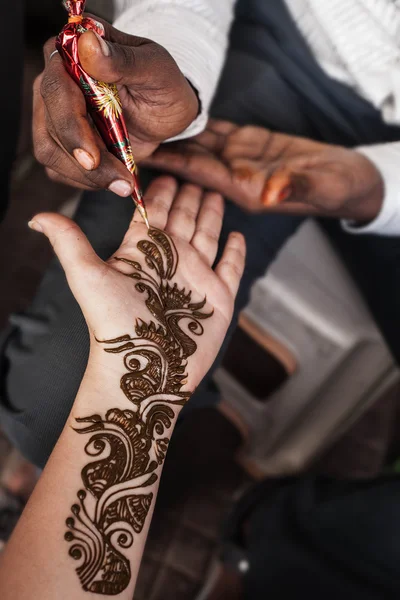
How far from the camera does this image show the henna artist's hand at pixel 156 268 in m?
0.68

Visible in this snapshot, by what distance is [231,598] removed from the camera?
3.88ft

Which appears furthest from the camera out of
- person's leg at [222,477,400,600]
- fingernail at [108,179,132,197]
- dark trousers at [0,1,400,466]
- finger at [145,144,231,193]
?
person's leg at [222,477,400,600]

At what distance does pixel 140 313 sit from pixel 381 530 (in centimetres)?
77

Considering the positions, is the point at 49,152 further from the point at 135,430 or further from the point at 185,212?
the point at 135,430

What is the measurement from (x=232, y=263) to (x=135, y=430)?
1.11ft

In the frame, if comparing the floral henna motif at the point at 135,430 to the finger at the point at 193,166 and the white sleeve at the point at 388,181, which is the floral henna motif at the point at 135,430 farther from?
the white sleeve at the point at 388,181

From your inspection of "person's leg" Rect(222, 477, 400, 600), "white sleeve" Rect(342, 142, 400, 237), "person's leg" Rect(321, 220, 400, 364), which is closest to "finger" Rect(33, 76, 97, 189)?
"white sleeve" Rect(342, 142, 400, 237)

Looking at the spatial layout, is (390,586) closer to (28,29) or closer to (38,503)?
(38,503)

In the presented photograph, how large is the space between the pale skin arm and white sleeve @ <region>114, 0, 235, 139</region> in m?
0.19

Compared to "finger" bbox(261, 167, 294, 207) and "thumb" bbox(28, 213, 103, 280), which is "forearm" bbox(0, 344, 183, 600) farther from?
"finger" bbox(261, 167, 294, 207)

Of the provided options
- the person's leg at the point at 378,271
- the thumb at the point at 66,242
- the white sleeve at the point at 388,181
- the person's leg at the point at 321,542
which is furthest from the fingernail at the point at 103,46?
the person's leg at the point at 321,542

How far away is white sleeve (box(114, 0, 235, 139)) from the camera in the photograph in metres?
0.81

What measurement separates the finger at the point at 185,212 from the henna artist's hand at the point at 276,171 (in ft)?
0.12

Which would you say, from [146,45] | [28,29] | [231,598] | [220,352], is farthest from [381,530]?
[28,29]
